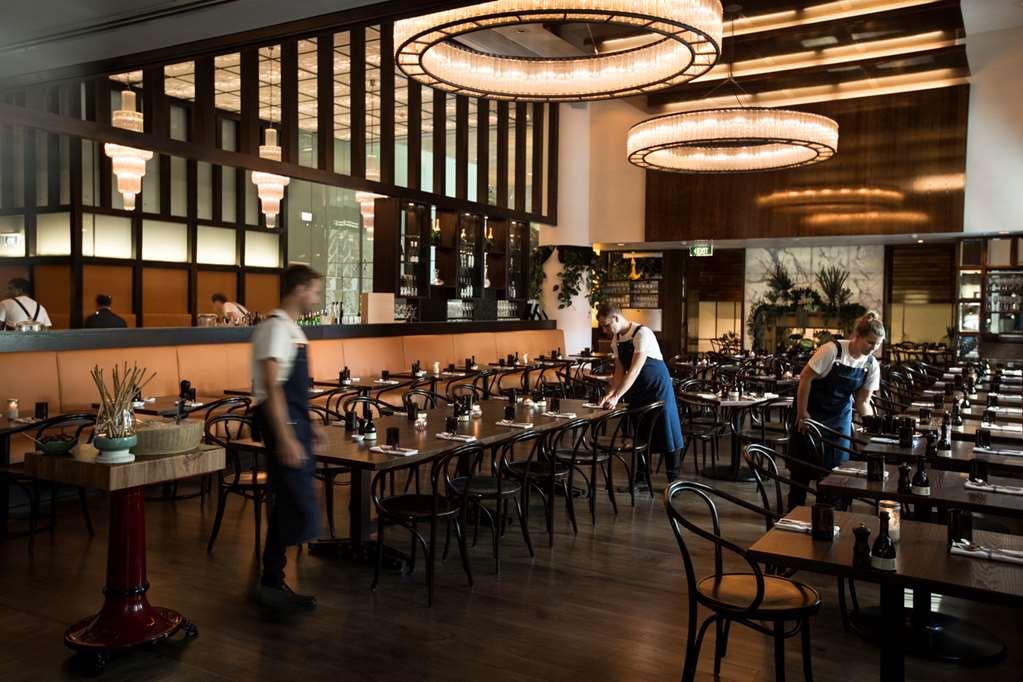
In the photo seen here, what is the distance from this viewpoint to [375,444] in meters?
4.57

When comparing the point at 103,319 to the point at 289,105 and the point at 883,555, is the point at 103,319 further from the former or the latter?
the point at 883,555

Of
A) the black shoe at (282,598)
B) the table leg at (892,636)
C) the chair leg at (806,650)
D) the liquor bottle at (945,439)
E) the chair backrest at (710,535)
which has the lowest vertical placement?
the black shoe at (282,598)

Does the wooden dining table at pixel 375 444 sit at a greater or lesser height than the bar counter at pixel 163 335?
lesser

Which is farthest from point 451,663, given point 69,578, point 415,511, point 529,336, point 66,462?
point 529,336

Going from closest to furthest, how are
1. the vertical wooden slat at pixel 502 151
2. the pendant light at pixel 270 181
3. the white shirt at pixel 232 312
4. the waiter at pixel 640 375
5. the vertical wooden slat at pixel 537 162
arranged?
the waiter at pixel 640 375
the pendant light at pixel 270 181
the white shirt at pixel 232 312
the vertical wooden slat at pixel 502 151
the vertical wooden slat at pixel 537 162

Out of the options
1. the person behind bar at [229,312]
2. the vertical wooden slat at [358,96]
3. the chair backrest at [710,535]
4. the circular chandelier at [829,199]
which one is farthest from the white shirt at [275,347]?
the circular chandelier at [829,199]

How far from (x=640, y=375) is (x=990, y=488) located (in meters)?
3.17

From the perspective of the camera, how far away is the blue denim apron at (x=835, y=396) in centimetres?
516

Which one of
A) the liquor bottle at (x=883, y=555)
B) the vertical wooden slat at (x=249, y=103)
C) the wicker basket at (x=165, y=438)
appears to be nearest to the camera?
the liquor bottle at (x=883, y=555)

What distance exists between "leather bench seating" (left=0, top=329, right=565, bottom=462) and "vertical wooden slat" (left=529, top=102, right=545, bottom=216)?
3.46m

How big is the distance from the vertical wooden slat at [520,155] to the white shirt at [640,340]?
27.0ft

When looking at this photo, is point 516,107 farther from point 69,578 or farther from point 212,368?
point 69,578

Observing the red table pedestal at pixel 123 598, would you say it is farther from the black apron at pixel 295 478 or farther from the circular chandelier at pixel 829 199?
the circular chandelier at pixel 829 199

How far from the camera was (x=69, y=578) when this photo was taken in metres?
4.52
